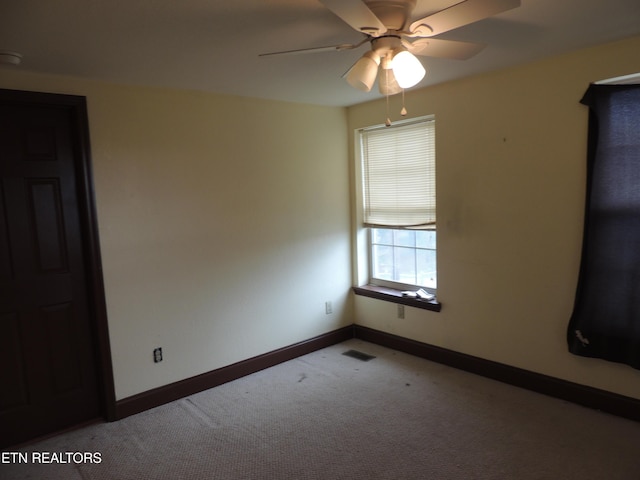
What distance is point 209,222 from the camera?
3.37 m

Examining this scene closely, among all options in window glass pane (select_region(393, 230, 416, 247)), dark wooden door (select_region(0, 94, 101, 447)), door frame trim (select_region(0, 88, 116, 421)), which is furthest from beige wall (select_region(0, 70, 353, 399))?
window glass pane (select_region(393, 230, 416, 247))

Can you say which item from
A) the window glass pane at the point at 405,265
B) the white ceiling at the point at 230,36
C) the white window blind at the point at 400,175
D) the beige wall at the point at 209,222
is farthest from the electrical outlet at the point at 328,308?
the white ceiling at the point at 230,36

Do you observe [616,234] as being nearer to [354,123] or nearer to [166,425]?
[354,123]

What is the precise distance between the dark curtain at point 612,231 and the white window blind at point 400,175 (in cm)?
121

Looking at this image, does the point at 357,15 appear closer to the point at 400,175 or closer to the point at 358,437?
the point at 358,437

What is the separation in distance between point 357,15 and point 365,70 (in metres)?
0.38

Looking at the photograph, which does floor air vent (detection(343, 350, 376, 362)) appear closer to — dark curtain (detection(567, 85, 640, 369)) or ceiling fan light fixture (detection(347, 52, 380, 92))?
dark curtain (detection(567, 85, 640, 369))

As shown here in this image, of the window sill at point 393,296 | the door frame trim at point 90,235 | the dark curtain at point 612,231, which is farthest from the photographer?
the window sill at point 393,296

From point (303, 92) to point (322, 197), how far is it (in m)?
1.01

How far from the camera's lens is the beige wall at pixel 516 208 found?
280 centimetres

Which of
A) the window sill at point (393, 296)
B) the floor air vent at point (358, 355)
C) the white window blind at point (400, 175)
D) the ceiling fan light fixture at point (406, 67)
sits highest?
the ceiling fan light fixture at point (406, 67)

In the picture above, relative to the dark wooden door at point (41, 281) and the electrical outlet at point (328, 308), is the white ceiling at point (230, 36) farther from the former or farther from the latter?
the electrical outlet at point (328, 308)

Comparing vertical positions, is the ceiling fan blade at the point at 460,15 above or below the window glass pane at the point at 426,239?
above

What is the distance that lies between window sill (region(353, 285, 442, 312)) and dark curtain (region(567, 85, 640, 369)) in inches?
45.0
